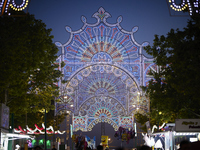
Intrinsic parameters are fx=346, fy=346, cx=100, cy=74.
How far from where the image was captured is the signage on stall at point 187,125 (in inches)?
754

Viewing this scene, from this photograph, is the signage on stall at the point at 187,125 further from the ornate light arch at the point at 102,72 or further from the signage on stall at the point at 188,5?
the ornate light arch at the point at 102,72

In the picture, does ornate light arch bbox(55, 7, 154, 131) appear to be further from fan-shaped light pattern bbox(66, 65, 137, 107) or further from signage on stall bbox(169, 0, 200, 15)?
signage on stall bbox(169, 0, 200, 15)

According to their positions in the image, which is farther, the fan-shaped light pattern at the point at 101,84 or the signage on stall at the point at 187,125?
the fan-shaped light pattern at the point at 101,84

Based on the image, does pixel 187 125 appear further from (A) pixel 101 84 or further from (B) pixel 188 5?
(A) pixel 101 84

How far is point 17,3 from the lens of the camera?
2178cm

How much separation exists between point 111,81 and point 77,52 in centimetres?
671

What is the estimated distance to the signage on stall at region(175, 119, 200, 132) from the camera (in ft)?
62.8

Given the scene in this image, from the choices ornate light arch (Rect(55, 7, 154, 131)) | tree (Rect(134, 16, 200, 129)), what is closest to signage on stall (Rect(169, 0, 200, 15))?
tree (Rect(134, 16, 200, 129))

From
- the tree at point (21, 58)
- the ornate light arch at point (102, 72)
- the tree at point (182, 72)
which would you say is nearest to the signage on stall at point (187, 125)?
the tree at point (182, 72)

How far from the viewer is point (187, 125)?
63.5ft

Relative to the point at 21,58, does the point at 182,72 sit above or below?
below

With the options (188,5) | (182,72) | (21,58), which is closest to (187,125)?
(182,72)

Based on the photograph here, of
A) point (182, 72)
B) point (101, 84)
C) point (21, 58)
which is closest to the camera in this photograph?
point (182, 72)

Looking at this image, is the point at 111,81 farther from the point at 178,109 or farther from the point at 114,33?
the point at 178,109
